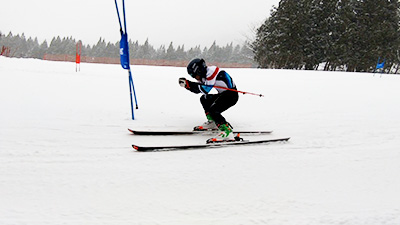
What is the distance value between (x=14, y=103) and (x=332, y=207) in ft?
20.6

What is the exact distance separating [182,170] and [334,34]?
3430 centimetres

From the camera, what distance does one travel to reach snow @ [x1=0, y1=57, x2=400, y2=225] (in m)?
2.28

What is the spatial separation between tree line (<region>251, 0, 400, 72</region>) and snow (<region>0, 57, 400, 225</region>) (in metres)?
27.7

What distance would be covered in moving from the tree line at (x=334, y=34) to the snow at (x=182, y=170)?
90.7ft

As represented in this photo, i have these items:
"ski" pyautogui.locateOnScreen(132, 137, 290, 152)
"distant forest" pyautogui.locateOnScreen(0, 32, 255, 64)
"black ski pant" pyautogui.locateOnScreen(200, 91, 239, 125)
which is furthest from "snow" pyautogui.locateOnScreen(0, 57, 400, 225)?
"distant forest" pyautogui.locateOnScreen(0, 32, 255, 64)

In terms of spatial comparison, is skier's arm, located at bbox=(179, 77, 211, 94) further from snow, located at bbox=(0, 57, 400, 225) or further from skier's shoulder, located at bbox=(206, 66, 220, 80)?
snow, located at bbox=(0, 57, 400, 225)

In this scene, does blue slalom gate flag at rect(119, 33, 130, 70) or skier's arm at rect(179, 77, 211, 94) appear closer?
skier's arm at rect(179, 77, 211, 94)

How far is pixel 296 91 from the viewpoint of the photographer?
10.3 meters

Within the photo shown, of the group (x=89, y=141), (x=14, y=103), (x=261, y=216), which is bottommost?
(x=261, y=216)

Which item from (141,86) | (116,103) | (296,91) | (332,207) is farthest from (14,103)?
(296,91)

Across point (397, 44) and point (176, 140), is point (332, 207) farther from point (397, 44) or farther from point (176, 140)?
point (397, 44)

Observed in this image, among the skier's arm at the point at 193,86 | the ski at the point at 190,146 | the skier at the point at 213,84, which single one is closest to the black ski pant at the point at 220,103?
the skier at the point at 213,84

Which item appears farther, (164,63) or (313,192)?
(164,63)

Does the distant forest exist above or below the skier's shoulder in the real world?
above
